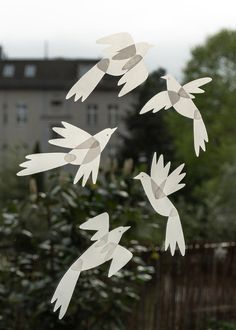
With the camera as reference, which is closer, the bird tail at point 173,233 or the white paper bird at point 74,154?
the white paper bird at point 74,154

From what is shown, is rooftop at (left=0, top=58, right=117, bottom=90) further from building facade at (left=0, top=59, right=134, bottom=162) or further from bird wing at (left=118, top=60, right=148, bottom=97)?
bird wing at (left=118, top=60, right=148, bottom=97)

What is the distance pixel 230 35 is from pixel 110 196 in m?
22.6

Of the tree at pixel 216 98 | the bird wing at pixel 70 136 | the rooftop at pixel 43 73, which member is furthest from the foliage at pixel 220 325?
the rooftop at pixel 43 73

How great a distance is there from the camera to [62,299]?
2125 mm

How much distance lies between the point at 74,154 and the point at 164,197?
11.8 inches

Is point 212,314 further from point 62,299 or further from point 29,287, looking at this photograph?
point 62,299

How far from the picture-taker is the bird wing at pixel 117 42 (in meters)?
2.14

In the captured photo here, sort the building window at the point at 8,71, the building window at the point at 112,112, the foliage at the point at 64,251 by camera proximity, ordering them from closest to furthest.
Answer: the foliage at the point at 64,251, the building window at the point at 112,112, the building window at the point at 8,71

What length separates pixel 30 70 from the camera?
40.5 meters

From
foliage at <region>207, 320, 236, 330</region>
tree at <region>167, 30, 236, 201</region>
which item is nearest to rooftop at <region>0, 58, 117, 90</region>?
tree at <region>167, 30, 236, 201</region>

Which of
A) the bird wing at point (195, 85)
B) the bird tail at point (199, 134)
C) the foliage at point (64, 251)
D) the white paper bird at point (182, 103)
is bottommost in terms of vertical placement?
the foliage at point (64, 251)

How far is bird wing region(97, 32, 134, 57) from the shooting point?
2.14 meters

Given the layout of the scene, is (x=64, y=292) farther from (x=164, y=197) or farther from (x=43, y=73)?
(x=43, y=73)

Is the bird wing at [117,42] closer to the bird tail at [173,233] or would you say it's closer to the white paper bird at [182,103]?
the white paper bird at [182,103]
